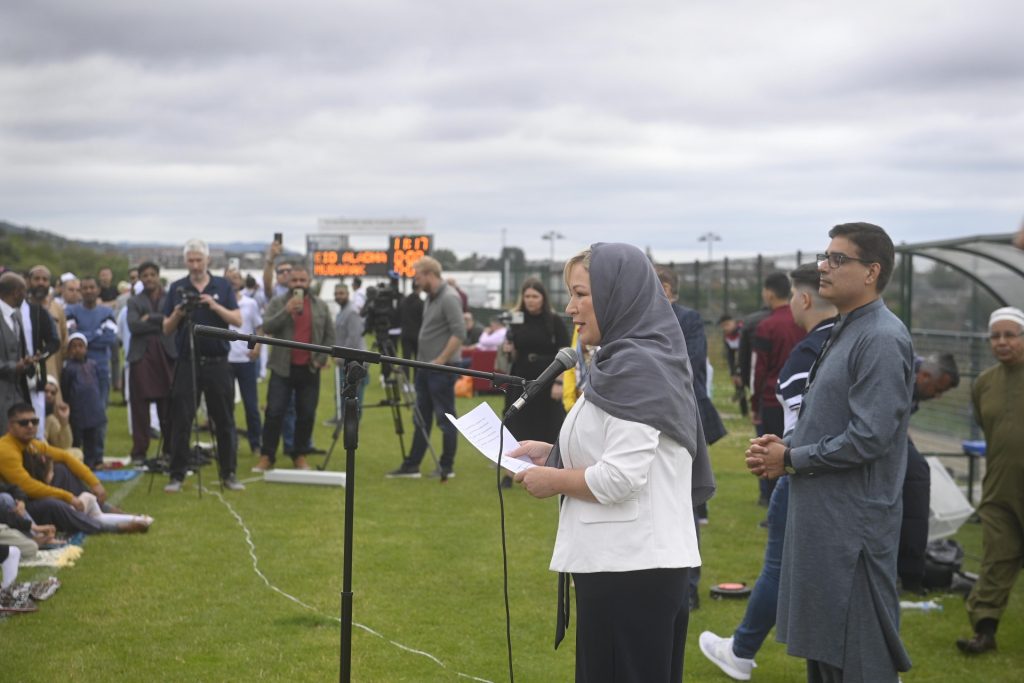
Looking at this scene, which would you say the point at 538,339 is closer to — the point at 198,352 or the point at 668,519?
the point at 198,352

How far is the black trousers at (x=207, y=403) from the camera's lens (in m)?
10.7

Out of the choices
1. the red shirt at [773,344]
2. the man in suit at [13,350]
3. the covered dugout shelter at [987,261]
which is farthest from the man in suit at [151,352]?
the covered dugout shelter at [987,261]

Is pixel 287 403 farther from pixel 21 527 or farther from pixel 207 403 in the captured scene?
pixel 21 527

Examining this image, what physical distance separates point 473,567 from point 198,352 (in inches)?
155

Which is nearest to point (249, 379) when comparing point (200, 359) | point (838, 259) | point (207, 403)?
point (207, 403)

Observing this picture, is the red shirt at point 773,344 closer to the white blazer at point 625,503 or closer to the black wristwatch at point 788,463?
the black wristwatch at point 788,463

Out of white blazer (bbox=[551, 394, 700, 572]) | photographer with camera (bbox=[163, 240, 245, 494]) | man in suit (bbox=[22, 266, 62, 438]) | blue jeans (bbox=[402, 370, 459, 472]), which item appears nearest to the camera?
white blazer (bbox=[551, 394, 700, 572])

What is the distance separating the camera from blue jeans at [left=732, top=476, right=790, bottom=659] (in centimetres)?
555

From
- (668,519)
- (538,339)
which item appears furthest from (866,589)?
(538,339)

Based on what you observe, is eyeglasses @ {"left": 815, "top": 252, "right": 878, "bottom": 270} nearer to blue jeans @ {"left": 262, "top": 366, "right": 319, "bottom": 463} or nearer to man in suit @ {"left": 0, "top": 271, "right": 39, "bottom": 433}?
man in suit @ {"left": 0, "top": 271, "right": 39, "bottom": 433}

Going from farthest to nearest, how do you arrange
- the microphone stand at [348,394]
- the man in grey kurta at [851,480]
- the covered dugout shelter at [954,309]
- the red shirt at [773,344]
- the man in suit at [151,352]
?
the man in suit at [151,352], the covered dugout shelter at [954,309], the red shirt at [773,344], the man in grey kurta at [851,480], the microphone stand at [348,394]

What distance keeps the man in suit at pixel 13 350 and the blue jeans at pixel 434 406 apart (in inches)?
150

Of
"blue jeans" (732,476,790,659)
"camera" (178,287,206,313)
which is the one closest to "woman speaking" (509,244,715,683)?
"blue jeans" (732,476,790,659)

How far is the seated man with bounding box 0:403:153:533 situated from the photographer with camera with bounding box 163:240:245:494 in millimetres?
1542
